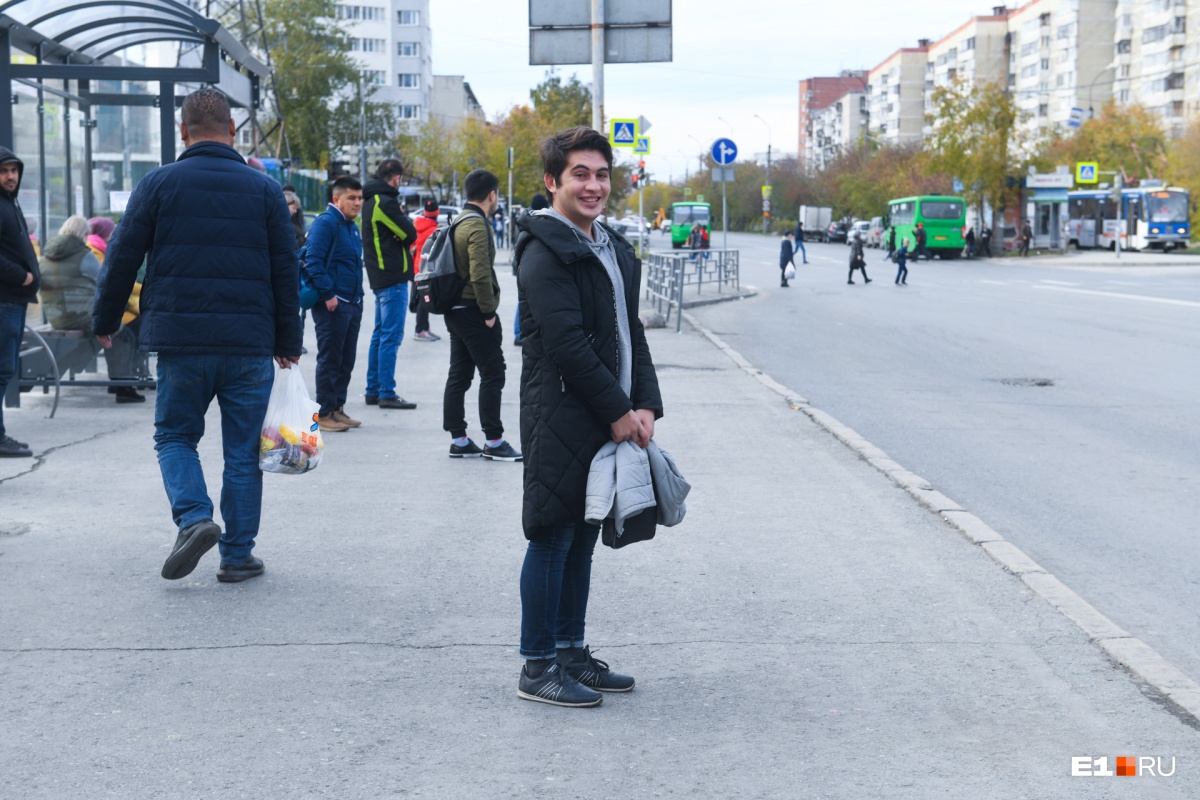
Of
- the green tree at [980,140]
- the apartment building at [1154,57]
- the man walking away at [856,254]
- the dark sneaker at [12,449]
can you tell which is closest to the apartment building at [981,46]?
the apartment building at [1154,57]

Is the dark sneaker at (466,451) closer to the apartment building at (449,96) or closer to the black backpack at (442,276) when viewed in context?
the black backpack at (442,276)

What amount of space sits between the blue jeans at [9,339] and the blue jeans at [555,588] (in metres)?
5.31

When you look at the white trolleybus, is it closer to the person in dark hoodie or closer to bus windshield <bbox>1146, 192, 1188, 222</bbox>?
bus windshield <bbox>1146, 192, 1188, 222</bbox>

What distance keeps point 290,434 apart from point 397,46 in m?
131

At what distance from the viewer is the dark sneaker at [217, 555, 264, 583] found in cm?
588

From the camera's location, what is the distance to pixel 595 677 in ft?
14.9

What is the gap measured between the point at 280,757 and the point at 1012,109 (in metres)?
65.4

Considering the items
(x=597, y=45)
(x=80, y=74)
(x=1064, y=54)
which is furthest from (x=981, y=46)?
(x=80, y=74)

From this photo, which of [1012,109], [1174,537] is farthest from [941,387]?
[1012,109]

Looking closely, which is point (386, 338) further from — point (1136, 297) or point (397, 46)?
point (397, 46)

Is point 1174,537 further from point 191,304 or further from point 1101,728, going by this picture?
point 191,304

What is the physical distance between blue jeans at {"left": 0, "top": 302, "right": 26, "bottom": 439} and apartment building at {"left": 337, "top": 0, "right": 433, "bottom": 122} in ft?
395

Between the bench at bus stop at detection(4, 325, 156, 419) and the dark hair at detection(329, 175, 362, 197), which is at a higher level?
the dark hair at detection(329, 175, 362, 197)

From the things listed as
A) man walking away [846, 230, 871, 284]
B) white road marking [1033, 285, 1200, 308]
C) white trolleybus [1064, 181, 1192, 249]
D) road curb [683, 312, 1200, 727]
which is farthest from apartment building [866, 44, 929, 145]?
road curb [683, 312, 1200, 727]
